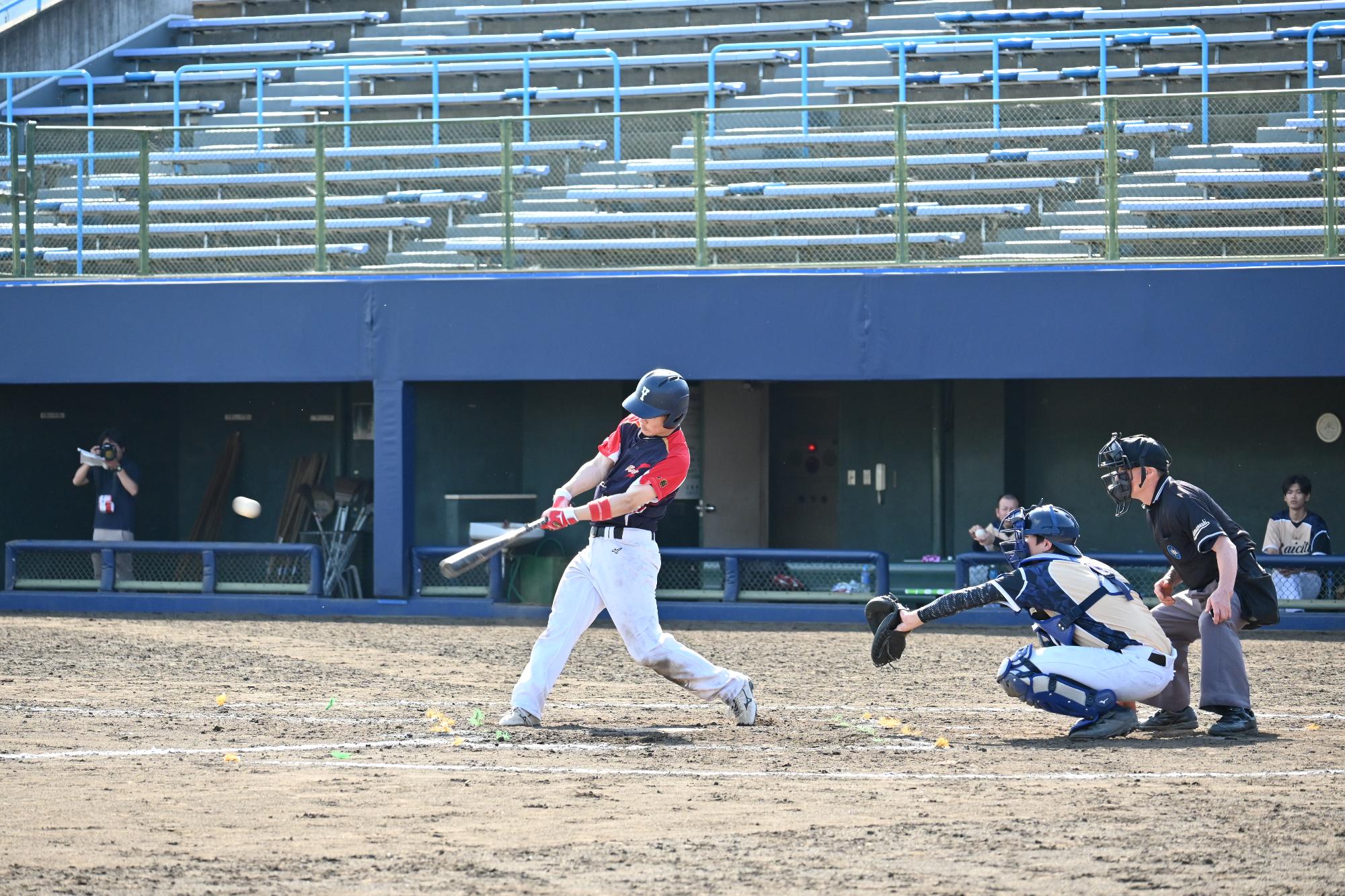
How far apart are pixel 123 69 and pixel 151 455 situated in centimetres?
668

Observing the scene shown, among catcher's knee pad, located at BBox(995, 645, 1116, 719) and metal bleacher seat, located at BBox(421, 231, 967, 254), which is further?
metal bleacher seat, located at BBox(421, 231, 967, 254)

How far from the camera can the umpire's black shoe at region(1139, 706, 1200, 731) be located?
27.2 ft

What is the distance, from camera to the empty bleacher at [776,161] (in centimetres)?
1476

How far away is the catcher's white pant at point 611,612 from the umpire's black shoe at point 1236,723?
263cm

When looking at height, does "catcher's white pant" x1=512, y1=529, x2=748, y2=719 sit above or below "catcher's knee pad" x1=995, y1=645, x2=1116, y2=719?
above

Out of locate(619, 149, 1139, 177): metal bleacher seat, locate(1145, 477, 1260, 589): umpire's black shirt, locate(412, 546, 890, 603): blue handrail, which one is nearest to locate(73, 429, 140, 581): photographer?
locate(412, 546, 890, 603): blue handrail

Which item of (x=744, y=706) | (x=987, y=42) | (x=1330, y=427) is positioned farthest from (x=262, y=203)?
(x=1330, y=427)

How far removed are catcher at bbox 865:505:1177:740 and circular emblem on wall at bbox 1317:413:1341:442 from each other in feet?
28.1

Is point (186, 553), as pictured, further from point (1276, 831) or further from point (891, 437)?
point (1276, 831)

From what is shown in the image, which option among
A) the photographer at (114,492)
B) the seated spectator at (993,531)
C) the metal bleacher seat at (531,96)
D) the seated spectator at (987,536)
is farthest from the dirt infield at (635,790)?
the metal bleacher seat at (531,96)

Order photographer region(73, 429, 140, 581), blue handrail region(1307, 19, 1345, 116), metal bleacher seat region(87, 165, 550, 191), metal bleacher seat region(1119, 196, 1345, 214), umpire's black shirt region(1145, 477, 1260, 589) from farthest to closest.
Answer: blue handrail region(1307, 19, 1345, 116) → photographer region(73, 429, 140, 581) → metal bleacher seat region(87, 165, 550, 191) → metal bleacher seat region(1119, 196, 1345, 214) → umpire's black shirt region(1145, 477, 1260, 589)

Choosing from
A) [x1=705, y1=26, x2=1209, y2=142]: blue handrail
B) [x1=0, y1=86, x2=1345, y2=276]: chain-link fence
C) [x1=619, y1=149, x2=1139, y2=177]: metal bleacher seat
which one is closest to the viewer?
[x1=0, y1=86, x2=1345, y2=276]: chain-link fence

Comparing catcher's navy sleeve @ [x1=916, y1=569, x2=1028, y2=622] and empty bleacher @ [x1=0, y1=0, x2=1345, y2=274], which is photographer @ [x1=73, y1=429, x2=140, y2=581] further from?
catcher's navy sleeve @ [x1=916, y1=569, x2=1028, y2=622]

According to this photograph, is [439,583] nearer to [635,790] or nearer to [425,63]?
[425,63]
